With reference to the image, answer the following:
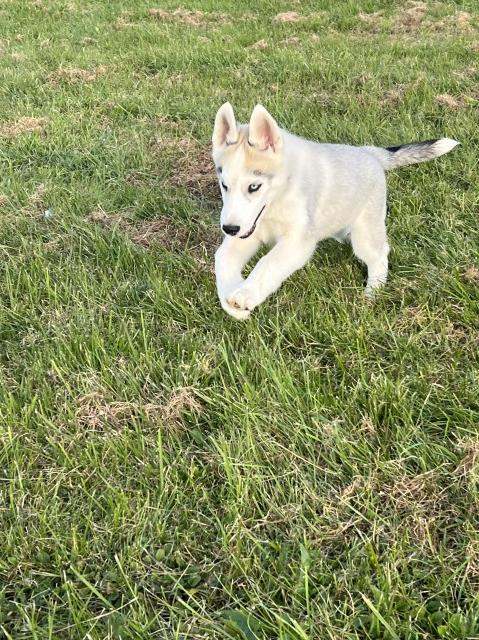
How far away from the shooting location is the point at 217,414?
2.73 m

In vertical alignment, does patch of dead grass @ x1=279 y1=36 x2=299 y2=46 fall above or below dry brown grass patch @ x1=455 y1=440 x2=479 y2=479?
above

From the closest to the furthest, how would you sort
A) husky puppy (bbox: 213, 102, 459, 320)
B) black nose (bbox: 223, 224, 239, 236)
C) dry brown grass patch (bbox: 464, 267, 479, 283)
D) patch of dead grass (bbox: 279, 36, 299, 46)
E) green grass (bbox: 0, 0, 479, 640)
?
green grass (bbox: 0, 0, 479, 640) < black nose (bbox: 223, 224, 239, 236) < husky puppy (bbox: 213, 102, 459, 320) < dry brown grass patch (bbox: 464, 267, 479, 283) < patch of dead grass (bbox: 279, 36, 299, 46)

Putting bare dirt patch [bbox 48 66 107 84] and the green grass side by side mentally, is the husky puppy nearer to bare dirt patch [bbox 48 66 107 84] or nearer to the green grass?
the green grass

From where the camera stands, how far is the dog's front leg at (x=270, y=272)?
313 centimetres

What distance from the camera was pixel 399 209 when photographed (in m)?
4.34

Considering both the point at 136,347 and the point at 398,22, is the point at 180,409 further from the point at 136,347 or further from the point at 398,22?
the point at 398,22

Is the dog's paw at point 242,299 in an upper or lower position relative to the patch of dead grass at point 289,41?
upper

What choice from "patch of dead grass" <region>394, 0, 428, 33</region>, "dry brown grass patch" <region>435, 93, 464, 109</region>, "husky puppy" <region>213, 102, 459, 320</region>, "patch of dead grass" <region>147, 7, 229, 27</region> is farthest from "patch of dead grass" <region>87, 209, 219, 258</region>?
"patch of dead grass" <region>147, 7, 229, 27</region>

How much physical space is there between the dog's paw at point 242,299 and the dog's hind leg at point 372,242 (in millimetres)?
869

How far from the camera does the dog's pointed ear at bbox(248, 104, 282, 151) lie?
324cm

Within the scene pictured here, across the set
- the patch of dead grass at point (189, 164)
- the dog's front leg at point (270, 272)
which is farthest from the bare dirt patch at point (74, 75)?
the dog's front leg at point (270, 272)

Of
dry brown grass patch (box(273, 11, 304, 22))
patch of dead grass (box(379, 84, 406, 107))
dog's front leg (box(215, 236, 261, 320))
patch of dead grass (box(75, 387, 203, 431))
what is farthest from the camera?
dry brown grass patch (box(273, 11, 304, 22))

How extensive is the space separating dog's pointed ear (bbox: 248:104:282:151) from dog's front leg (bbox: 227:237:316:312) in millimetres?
510

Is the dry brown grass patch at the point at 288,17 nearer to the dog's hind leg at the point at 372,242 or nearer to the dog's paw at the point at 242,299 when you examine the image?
the dog's hind leg at the point at 372,242
